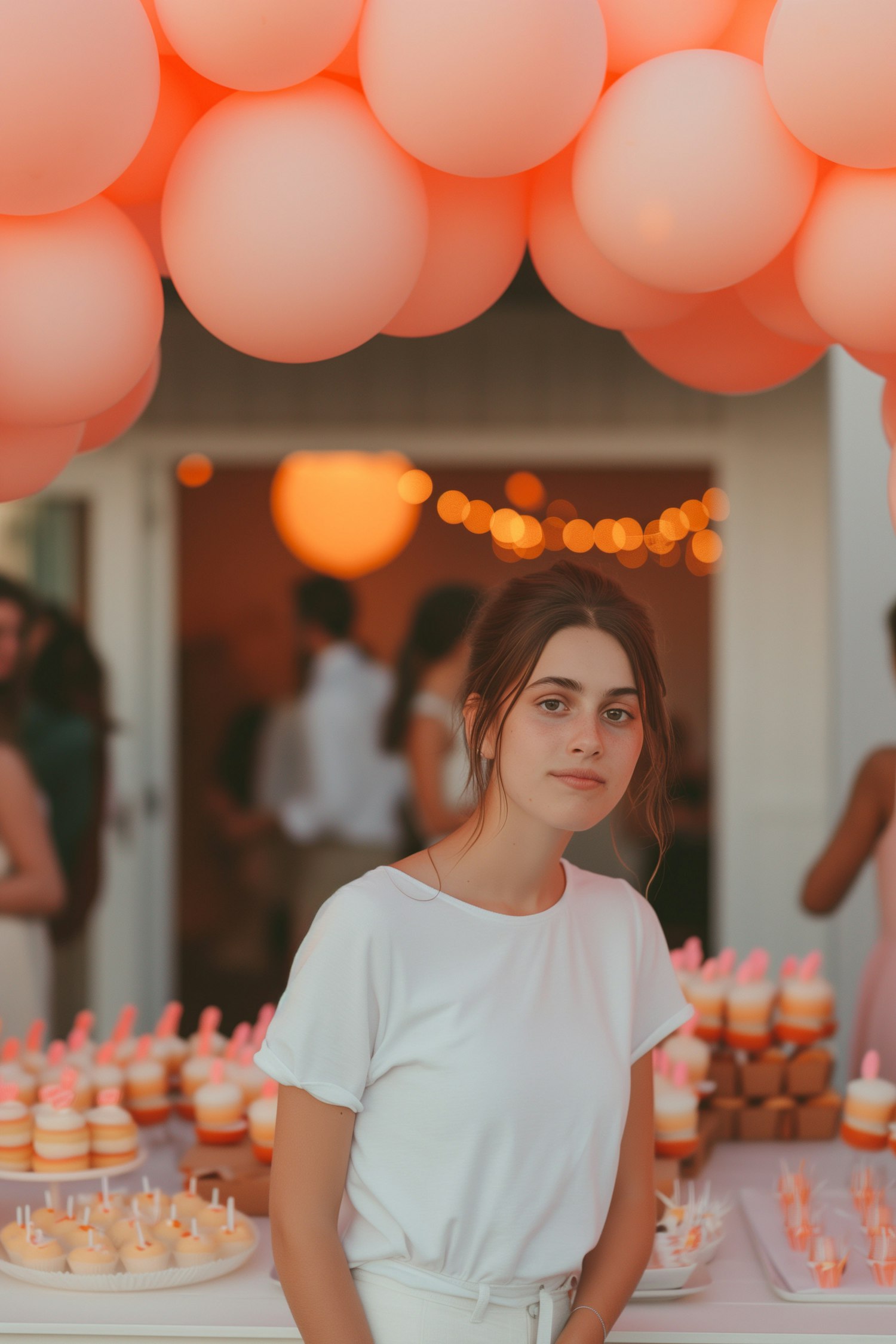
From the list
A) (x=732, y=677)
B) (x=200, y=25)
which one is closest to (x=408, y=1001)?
(x=200, y=25)

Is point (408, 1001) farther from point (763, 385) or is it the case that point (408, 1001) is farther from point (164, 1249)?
point (763, 385)

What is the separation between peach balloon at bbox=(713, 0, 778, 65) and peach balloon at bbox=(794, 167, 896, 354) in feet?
0.55

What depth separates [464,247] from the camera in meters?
1.59

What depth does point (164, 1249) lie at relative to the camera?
1.62m

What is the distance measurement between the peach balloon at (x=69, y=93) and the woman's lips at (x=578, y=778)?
764 millimetres

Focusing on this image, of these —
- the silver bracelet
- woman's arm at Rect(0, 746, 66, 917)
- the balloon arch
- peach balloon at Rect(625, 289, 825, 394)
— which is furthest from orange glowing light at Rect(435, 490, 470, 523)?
the silver bracelet

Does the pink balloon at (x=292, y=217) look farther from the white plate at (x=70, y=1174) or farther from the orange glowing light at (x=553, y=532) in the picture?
the orange glowing light at (x=553, y=532)

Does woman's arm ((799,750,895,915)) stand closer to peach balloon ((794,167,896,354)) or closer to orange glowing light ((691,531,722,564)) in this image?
peach balloon ((794,167,896,354))

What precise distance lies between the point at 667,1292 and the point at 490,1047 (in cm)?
55

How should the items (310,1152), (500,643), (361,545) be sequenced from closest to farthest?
1. (310,1152)
2. (500,643)
3. (361,545)

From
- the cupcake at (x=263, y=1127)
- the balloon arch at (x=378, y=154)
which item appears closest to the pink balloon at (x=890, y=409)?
the balloon arch at (x=378, y=154)

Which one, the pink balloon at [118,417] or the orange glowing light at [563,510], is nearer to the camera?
the pink balloon at [118,417]

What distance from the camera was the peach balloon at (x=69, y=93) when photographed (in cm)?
121

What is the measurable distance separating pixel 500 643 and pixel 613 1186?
0.60m
